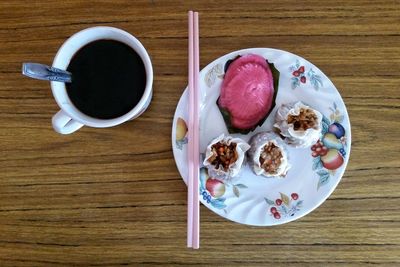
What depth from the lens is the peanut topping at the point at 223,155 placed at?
85 cm

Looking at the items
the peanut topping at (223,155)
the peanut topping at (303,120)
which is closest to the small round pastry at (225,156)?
the peanut topping at (223,155)

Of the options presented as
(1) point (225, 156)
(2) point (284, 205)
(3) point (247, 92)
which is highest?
(3) point (247, 92)

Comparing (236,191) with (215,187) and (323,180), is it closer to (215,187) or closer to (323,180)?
(215,187)

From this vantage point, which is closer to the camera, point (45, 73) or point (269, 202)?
point (45, 73)

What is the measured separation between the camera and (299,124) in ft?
2.81

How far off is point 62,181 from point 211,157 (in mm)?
329

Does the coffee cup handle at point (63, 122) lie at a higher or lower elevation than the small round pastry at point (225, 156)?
higher

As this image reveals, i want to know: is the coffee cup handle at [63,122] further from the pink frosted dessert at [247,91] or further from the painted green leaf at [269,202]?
the painted green leaf at [269,202]

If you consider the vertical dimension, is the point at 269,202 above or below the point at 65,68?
below

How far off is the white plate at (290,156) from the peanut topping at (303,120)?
5cm

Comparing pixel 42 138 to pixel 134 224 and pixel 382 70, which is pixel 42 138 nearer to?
pixel 134 224

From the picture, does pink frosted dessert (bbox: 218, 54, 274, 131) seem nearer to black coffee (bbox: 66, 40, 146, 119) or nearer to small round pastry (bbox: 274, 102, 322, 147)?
small round pastry (bbox: 274, 102, 322, 147)

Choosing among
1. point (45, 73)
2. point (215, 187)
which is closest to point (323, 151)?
point (215, 187)

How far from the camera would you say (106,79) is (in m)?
0.79
